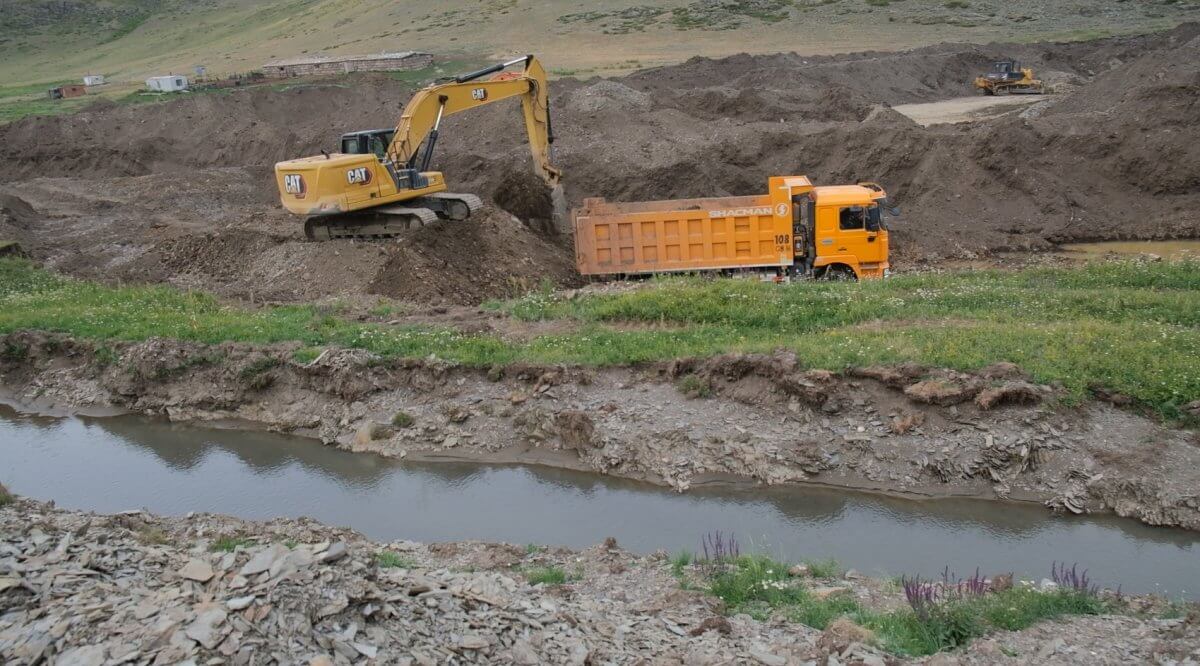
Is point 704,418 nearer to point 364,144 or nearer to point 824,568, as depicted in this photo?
point 824,568

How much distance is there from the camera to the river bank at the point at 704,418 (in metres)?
13.0

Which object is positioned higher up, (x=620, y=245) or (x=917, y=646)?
(x=620, y=245)

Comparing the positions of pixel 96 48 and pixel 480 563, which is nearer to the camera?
pixel 480 563

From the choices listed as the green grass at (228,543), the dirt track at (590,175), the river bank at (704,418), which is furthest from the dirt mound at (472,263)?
the green grass at (228,543)

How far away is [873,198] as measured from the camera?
1989cm

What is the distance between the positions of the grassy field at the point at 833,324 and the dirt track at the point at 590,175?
3.03m

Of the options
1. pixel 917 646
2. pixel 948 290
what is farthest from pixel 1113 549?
pixel 948 290

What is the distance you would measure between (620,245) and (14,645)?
15.9 metres

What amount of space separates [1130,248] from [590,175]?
1608cm

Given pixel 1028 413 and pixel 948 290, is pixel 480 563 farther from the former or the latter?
pixel 948 290

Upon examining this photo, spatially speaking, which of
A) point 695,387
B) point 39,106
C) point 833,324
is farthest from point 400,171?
point 39,106

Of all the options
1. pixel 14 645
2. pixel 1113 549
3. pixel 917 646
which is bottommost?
pixel 1113 549

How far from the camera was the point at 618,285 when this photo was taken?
69.6 feet

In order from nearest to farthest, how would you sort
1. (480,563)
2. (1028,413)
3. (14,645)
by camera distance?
(14,645)
(480,563)
(1028,413)
